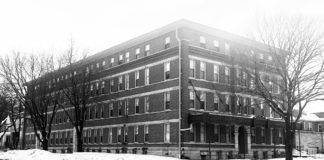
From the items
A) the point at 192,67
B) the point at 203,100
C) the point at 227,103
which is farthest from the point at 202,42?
the point at 227,103

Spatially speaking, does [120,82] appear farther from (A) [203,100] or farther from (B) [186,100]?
(B) [186,100]

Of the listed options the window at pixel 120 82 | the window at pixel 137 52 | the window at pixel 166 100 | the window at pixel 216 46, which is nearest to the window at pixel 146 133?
Answer: the window at pixel 166 100

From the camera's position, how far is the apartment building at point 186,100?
124 ft

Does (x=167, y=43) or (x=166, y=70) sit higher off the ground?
(x=167, y=43)

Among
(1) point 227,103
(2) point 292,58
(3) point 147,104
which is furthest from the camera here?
(3) point 147,104

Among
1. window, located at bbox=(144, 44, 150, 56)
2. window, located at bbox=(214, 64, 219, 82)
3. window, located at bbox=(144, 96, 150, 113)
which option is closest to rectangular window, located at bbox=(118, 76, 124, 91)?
window, located at bbox=(144, 44, 150, 56)

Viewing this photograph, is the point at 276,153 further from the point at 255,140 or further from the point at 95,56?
the point at 95,56

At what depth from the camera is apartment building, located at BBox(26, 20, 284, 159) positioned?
124 ft

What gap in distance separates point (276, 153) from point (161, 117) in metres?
16.0

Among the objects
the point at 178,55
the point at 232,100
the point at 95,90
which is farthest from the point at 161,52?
the point at 95,90

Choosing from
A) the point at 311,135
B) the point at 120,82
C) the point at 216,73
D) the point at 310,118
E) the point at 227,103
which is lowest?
the point at 311,135

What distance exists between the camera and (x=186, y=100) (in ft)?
124

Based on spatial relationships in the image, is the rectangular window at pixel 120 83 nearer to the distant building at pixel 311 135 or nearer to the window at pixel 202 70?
the window at pixel 202 70

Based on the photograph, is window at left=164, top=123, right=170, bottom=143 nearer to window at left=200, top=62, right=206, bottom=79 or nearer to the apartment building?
the apartment building
